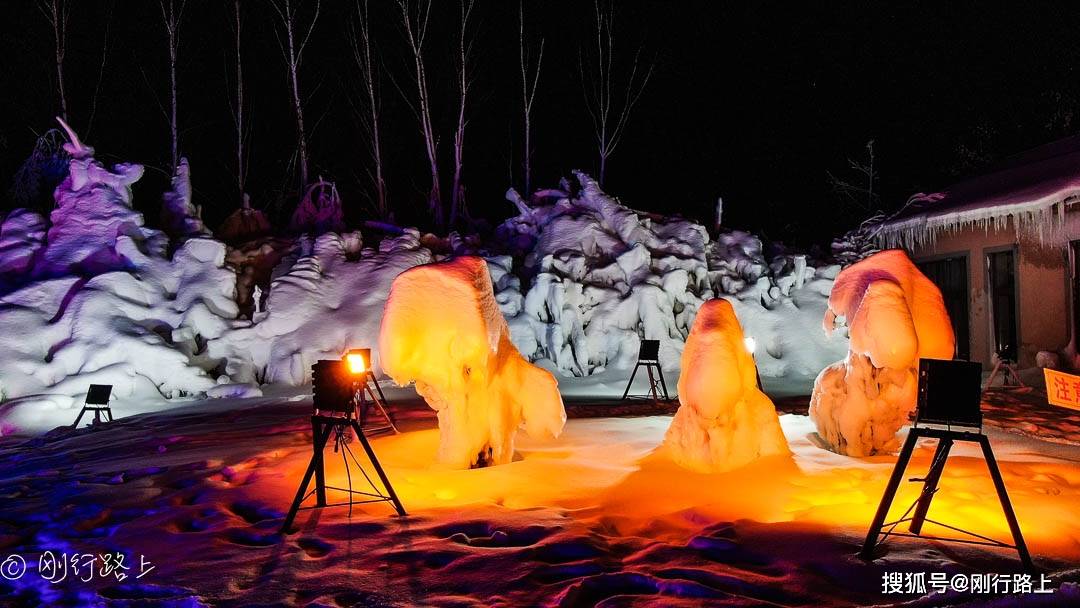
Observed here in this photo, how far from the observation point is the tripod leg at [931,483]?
404 cm

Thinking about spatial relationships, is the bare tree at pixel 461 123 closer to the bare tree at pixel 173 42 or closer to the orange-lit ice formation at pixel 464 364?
the bare tree at pixel 173 42

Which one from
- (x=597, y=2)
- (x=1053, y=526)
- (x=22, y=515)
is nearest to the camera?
(x=1053, y=526)

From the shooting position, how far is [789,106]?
24688 millimetres

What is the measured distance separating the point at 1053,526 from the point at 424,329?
204 inches

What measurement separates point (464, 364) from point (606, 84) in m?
20.1

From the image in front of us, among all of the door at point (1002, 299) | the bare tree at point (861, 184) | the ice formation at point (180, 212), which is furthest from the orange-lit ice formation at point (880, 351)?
the bare tree at point (861, 184)

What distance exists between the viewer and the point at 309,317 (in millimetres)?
14445

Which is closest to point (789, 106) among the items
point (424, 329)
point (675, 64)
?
point (675, 64)

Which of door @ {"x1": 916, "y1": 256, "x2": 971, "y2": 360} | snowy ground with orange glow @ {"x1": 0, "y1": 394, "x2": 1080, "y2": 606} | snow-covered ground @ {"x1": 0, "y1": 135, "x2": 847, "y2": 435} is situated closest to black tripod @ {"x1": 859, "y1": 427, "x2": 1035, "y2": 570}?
snowy ground with orange glow @ {"x1": 0, "y1": 394, "x2": 1080, "y2": 606}

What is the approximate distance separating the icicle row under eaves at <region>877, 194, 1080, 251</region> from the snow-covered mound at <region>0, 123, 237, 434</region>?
1553 centimetres

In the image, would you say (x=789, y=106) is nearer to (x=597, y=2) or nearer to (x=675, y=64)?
(x=675, y=64)

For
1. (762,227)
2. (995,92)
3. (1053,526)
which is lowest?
(1053,526)

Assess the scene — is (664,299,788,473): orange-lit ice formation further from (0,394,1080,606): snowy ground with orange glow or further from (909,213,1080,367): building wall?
(909,213,1080,367): building wall

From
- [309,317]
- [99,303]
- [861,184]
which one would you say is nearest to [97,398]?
[99,303]
